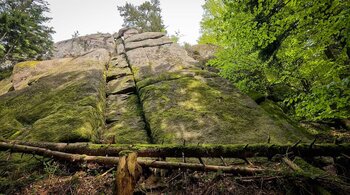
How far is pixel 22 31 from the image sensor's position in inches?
729

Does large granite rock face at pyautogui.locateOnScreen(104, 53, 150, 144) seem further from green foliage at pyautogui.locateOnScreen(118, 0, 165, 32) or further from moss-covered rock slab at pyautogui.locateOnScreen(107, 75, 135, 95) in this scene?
green foliage at pyautogui.locateOnScreen(118, 0, 165, 32)

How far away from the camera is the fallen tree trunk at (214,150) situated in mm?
4070

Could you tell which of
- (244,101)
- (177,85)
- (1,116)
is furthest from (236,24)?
(1,116)

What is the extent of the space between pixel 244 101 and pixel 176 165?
17.7 feet

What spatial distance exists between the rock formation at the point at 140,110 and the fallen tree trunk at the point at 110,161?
25.3 inches

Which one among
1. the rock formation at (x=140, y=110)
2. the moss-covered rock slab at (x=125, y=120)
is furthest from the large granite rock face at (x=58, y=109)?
the moss-covered rock slab at (x=125, y=120)

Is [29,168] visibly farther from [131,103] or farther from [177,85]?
[177,85]

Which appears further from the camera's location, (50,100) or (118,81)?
(118,81)

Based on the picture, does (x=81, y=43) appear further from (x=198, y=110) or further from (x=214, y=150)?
(x=214, y=150)

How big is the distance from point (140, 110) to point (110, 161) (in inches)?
179

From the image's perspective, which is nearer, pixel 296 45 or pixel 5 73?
pixel 296 45

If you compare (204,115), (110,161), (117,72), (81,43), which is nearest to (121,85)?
(117,72)

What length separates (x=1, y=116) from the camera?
853 centimetres

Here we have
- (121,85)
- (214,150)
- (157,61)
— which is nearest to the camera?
(214,150)
